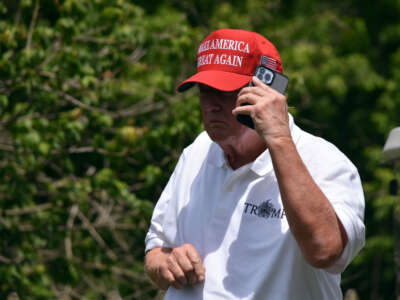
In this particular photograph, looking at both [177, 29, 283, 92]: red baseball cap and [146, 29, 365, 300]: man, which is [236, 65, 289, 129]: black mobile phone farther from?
[177, 29, 283, 92]: red baseball cap

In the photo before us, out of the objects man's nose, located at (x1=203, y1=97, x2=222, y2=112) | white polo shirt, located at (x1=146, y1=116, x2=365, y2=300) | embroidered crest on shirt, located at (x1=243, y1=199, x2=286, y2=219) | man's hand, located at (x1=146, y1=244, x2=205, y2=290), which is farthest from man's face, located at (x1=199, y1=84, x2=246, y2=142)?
man's hand, located at (x1=146, y1=244, x2=205, y2=290)

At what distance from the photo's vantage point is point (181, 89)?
227cm

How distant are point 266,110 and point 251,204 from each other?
0.31 m

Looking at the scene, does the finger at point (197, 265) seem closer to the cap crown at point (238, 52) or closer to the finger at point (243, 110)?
the finger at point (243, 110)

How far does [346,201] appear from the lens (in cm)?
184

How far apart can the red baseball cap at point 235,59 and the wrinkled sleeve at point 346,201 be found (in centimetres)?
Answer: 40

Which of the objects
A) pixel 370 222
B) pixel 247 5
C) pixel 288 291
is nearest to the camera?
pixel 288 291

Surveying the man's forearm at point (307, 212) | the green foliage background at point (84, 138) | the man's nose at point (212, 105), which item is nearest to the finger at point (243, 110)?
the man's forearm at point (307, 212)

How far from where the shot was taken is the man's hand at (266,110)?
1801 mm

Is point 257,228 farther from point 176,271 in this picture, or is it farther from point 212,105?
point 212,105

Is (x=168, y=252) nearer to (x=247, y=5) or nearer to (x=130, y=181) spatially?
(x=130, y=181)

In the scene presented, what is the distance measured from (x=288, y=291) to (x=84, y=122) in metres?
3.28

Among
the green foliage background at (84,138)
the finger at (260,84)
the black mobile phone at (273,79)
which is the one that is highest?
the black mobile phone at (273,79)

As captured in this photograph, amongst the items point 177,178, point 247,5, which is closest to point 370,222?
point 247,5
